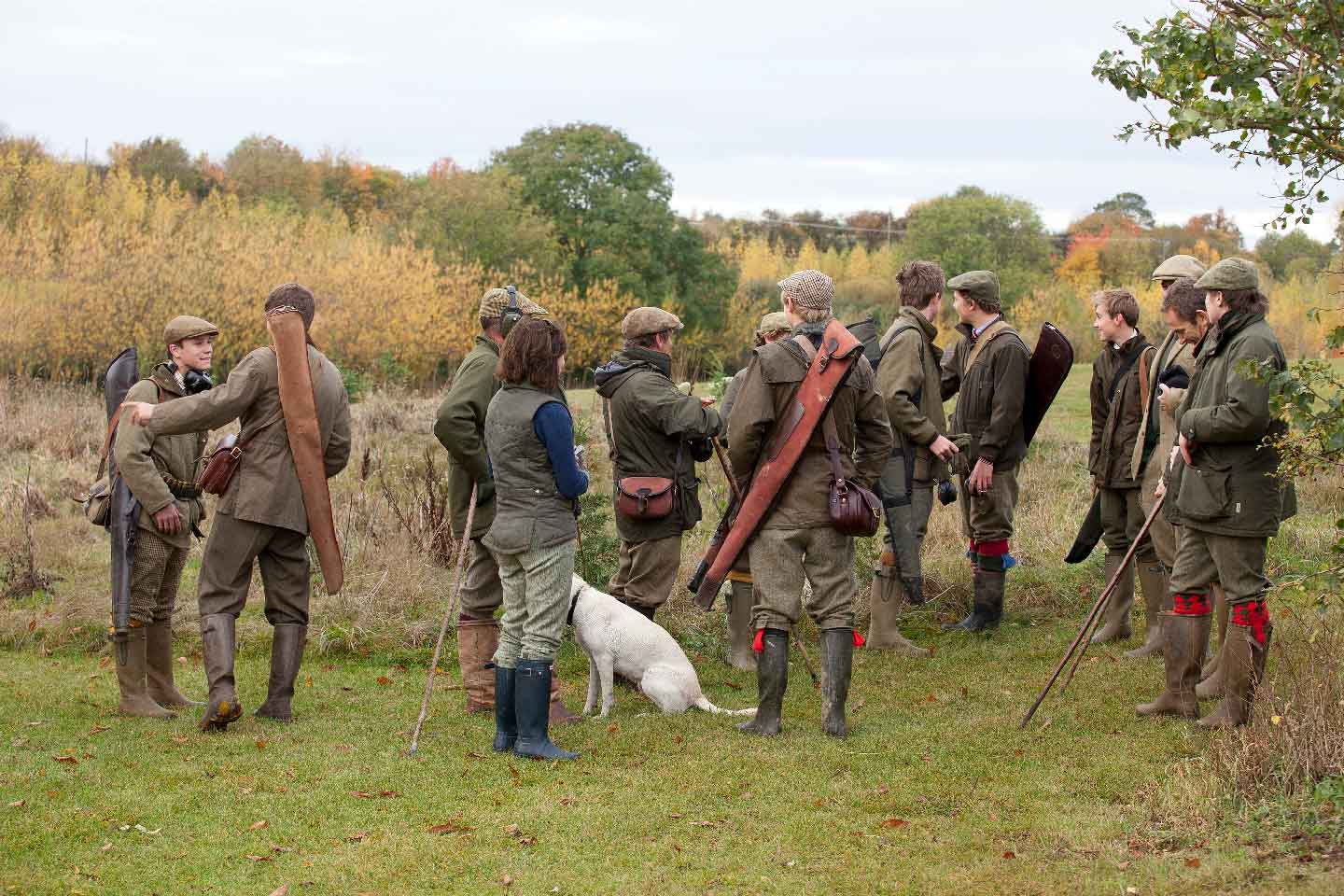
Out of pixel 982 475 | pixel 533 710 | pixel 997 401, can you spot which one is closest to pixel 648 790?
pixel 533 710

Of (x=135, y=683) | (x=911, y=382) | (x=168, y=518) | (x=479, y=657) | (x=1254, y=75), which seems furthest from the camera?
(x=911, y=382)

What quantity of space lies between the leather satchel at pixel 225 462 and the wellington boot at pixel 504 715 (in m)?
1.74

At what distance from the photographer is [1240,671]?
6.39 m

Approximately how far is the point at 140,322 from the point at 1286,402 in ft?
69.1

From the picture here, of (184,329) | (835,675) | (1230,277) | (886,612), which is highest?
(1230,277)

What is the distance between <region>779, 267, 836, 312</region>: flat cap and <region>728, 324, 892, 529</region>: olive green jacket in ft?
0.39

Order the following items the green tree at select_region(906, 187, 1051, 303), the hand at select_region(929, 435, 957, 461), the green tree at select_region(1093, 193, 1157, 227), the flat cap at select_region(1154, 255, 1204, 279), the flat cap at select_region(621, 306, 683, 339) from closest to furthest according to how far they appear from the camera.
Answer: the flat cap at select_region(621, 306, 683, 339), the flat cap at select_region(1154, 255, 1204, 279), the hand at select_region(929, 435, 957, 461), the green tree at select_region(906, 187, 1051, 303), the green tree at select_region(1093, 193, 1157, 227)

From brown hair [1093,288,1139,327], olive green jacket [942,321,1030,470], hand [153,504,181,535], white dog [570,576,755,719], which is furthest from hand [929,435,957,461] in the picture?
hand [153,504,181,535]

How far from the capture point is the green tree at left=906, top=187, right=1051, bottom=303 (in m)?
45.2

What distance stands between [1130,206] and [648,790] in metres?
67.7

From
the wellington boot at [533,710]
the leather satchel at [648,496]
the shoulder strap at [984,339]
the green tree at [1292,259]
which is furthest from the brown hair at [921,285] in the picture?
the green tree at [1292,259]

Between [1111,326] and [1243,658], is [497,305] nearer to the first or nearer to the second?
[1111,326]

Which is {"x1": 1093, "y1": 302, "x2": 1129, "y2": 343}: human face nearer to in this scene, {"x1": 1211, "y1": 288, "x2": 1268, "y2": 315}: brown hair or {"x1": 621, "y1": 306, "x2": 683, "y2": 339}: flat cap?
{"x1": 1211, "y1": 288, "x2": 1268, "y2": 315}: brown hair

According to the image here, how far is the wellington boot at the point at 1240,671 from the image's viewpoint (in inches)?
250
